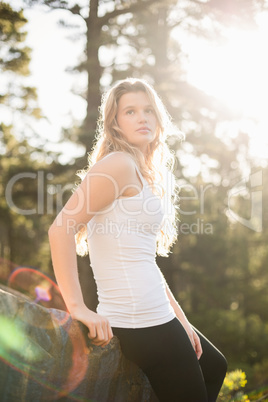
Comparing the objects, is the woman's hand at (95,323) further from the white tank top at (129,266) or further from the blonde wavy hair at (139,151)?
the blonde wavy hair at (139,151)

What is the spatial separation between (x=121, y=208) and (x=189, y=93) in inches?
363

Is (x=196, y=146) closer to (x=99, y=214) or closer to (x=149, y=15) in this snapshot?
(x=149, y=15)

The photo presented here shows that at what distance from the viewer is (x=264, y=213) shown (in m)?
21.4

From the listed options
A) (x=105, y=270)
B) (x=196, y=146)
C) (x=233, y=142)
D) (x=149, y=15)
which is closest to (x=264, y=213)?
(x=233, y=142)

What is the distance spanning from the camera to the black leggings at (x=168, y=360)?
6.63 feet

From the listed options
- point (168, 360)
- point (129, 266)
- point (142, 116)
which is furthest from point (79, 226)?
point (142, 116)

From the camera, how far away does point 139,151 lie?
2.44 meters

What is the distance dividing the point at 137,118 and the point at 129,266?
955mm

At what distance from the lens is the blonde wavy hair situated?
244 centimetres

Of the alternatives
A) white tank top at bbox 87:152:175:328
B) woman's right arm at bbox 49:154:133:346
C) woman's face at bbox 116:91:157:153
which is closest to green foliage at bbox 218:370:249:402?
white tank top at bbox 87:152:175:328

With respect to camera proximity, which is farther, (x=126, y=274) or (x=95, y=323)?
(x=126, y=274)

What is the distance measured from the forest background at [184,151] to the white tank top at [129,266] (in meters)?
6.85

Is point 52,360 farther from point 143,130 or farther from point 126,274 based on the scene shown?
point 143,130

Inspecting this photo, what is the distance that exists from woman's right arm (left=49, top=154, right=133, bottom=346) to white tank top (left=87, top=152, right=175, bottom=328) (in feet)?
0.33
